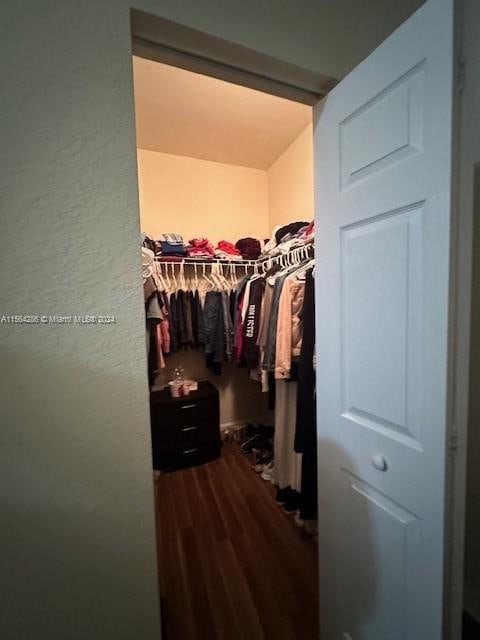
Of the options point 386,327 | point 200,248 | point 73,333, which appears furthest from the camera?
point 200,248

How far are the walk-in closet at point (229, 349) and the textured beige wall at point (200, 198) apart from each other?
0.01m

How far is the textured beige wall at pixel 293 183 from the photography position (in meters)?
2.11

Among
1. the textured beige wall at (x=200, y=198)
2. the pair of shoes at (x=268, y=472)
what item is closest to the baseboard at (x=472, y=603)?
the pair of shoes at (x=268, y=472)

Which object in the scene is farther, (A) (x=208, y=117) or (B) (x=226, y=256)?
(B) (x=226, y=256)

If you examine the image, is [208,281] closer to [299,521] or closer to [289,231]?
[289,231]

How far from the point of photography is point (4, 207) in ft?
1.60

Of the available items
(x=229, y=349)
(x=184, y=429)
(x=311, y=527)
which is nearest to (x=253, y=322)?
(x=229, y=349)

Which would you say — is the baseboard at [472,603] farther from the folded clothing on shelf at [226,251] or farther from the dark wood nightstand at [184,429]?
the folded clothing on shelf at [226,251]

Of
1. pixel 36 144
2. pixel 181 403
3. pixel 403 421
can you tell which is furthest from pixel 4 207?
pixel 181 403

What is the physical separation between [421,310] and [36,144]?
0.91 metres

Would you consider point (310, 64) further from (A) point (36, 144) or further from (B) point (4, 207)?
(B) point (4, 207)

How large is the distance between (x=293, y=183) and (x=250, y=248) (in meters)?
0.71

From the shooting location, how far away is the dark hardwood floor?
3.59ft

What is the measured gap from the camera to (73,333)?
54 centimetres
